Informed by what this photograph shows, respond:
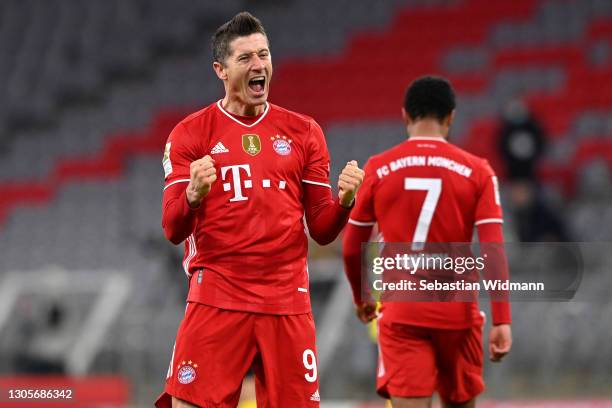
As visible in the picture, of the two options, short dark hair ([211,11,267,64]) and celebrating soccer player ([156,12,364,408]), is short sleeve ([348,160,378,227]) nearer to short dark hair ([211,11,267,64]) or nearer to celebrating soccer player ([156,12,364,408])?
celebrating soccer player ([156,12,364,408])

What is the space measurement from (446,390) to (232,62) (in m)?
1.85

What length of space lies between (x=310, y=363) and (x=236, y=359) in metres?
0.29

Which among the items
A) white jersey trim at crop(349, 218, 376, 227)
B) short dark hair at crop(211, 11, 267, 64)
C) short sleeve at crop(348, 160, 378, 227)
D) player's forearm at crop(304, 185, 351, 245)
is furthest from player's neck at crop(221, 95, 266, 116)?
white jersey trim at crop(349, 218, 376, 227)

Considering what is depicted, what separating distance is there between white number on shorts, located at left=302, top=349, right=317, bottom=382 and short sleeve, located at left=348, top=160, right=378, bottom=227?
3.62ft

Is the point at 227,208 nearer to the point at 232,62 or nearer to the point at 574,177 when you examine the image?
the point at 232,62

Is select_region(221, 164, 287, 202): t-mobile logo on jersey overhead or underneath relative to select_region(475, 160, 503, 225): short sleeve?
overhead

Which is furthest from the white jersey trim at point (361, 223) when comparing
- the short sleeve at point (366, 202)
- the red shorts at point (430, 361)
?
the red shorts at point (430, 361)

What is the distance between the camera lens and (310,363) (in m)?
→ 4.23

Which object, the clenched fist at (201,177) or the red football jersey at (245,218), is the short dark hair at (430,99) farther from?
the clenched fist at (201,177)

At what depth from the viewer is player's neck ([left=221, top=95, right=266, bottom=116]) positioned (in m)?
4.37

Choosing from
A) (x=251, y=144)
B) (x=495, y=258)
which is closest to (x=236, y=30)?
(x=251, y=144)

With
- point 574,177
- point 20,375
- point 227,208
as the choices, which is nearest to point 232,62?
point 227,208

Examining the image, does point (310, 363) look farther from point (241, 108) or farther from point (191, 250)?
point (241, 108)

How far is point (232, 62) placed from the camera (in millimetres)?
4297
